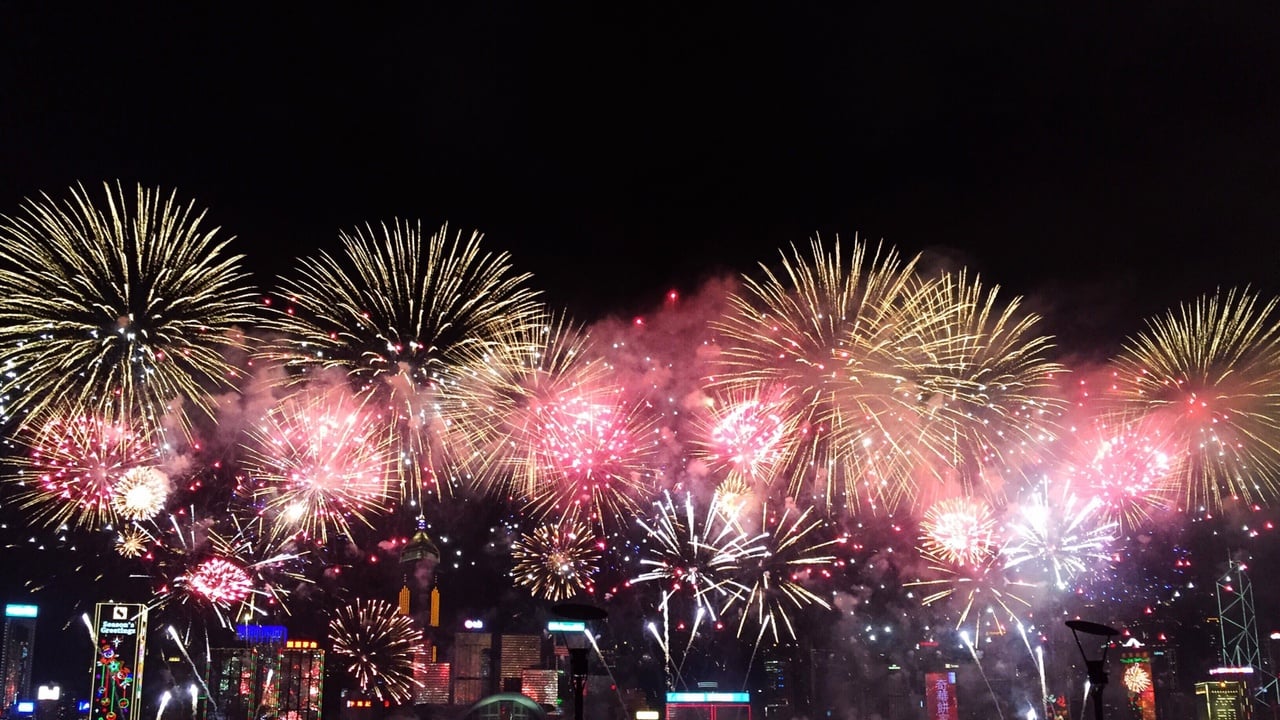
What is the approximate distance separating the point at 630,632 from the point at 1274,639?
30.9 m

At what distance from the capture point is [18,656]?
219ft

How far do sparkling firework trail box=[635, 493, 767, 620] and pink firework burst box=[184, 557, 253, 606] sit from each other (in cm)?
1386

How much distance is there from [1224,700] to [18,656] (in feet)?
233

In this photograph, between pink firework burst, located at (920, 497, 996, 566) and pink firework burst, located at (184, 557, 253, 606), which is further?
pink firework burst, located at (920, 497, 996, 566)

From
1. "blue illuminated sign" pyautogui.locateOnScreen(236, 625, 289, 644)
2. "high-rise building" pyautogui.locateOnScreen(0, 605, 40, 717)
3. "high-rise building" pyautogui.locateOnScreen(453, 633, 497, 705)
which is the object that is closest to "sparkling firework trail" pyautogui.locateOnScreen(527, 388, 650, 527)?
"blue illuminated sign" pyautogui.locateOnScreen(236, 625, 289, 644)

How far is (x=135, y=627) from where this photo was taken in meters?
26.0

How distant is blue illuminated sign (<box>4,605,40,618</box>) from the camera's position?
188 ft

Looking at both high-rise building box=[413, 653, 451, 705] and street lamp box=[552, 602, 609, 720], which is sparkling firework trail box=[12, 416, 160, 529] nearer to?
street lamp box=[552, 602, 609, 720]

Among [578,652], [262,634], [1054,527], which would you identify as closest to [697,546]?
[1054,527]

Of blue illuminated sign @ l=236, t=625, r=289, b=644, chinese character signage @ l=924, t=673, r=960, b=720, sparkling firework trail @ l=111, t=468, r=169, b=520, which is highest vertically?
sparkling firework trail @ l=111, t=468, r=169, b=520

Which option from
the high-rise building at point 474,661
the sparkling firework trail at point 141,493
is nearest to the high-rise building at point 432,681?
the high-rise building at point 474,661

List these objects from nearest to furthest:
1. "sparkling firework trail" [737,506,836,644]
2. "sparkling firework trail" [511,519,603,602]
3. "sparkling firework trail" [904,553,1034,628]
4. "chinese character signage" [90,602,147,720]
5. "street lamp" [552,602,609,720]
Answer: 1. "street lamp" [552,602,609,720]
2. "chinese character signage" [90,602,147,720]
3. "sparkling firework trail" [737,506,836,644]
4. "sparkling firework trail" [511,519,603,602]
5. "sparkling firework trail" [904,553,1034,628]

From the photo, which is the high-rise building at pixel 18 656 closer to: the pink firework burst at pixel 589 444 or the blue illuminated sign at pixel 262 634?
the blue illuminated sign at pixel 262 634

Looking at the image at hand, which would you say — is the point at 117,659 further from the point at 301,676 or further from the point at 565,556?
the point at 301,676
